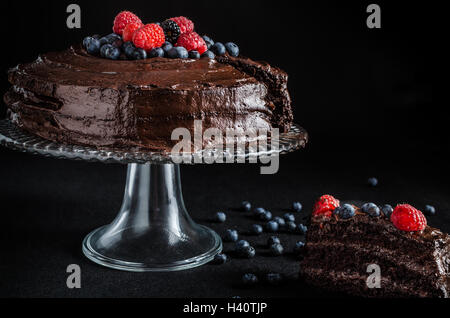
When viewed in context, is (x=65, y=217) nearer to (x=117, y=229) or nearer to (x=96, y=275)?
(x=117, y=229)

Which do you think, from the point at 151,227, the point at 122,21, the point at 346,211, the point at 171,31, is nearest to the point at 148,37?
the point at 171,31

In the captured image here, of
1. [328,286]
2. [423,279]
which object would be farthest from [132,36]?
[423,279]

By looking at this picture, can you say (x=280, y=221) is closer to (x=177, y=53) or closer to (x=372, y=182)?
(x=372, y=182)

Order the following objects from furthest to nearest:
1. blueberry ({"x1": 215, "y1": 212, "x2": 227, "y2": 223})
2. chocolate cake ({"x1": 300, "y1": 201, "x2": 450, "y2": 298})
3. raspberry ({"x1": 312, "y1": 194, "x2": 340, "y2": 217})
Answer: blueberry ({"x1": 215, "y1": 212, "x2": 227, "y2": 223}), raspberry ({"x1": 312, "y1": 194, "x2": 340, "y2": 217}), chocolate cake ({"x1": 300, "y1": 201, "x2": 450, "y2": 298})

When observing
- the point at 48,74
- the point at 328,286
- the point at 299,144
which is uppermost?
the point at 48,74

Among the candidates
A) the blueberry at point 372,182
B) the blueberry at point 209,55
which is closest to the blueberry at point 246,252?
the blueberry at point 209,55

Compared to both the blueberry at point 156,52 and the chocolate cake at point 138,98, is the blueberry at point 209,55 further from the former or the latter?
the blueberry at point 156,52

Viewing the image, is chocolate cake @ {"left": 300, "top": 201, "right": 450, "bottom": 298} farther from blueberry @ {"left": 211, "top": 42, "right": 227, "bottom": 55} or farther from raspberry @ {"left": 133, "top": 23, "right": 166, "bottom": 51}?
raspberry @ {"left": 133, "top": 23, "right": 166, "bottom": 51}

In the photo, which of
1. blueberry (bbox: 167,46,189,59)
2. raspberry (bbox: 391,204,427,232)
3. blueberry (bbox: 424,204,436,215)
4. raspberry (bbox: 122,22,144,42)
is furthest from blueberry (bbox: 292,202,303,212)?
raspberry (bbox: 122,22,144,42)
